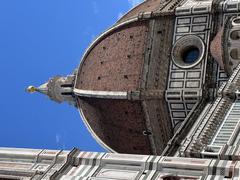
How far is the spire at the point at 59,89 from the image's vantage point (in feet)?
84.6

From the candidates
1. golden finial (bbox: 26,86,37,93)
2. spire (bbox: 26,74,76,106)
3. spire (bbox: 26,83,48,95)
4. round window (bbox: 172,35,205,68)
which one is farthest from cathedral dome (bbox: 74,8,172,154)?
golden finial (bbox: 26,86,37,93)

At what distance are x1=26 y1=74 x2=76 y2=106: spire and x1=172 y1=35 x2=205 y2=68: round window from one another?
20.2 feet

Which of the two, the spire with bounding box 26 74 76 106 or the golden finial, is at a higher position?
the golden finial

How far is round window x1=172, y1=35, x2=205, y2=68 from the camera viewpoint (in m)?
21.0

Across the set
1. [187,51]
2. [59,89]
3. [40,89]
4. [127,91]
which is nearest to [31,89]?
[40,89]

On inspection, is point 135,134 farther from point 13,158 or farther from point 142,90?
point 13,158

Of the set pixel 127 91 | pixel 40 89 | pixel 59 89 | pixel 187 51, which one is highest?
pixel 40 89

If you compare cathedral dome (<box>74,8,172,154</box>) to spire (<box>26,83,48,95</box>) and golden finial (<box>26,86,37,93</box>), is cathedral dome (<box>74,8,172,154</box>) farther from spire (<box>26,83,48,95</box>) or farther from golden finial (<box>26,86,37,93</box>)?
golden finial (<box>26,86,37,93</box>)

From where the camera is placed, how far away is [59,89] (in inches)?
1037

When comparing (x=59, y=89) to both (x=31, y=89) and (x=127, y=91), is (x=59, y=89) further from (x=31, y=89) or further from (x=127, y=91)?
(x=127, y=91)

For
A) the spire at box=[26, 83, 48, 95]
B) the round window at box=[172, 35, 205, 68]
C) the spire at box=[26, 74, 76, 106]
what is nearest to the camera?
the round window at box=[172, 35, 205, 68]

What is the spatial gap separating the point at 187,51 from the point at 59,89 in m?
7.46

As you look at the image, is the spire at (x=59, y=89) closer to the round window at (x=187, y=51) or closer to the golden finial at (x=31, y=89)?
the golden finial at (x=31, y=89)

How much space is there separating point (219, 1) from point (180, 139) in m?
6.57
